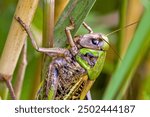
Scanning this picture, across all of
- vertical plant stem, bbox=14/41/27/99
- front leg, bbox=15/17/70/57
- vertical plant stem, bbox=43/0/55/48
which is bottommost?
vertical plant stem, bbox=14/41/27/99

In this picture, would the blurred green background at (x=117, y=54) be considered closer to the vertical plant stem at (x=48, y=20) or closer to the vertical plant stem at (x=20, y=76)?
the vertical plant stem at (x=20, y=76)

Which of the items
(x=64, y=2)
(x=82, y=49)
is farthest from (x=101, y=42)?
(x=64, y=2)

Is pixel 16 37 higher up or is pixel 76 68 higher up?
pixel 16 37

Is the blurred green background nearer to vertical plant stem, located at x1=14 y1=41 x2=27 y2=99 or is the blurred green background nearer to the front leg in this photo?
vertical plant stem, located at x1=14 y1=41 x2=27 y2=99

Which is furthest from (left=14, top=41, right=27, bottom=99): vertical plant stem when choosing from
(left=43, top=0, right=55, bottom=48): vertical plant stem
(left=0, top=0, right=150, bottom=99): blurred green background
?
(left=43, top=0, right=55, bottom=48): vertical plant stem

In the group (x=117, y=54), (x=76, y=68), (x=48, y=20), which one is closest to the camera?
(x=48, y=20)

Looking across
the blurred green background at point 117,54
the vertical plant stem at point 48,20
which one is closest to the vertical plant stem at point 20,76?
the blurred green background at point 117,54

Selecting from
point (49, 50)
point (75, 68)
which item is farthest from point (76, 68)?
point (49, 50)

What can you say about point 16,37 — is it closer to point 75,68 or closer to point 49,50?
point 49,50
